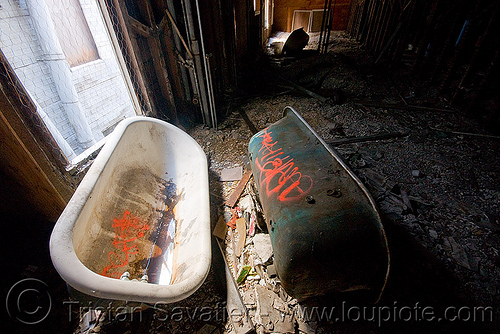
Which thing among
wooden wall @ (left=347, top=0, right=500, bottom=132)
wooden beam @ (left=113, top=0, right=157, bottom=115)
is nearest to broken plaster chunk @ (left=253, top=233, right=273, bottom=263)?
wooden beam @ (left=113, top=0, right=157, bottom=115)

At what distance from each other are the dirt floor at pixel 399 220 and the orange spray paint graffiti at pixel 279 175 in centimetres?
58

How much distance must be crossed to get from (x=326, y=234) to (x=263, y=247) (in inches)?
34.4

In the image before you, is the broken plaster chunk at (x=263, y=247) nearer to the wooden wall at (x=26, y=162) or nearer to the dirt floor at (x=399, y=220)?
the dirt floor at (x=399, y=220)

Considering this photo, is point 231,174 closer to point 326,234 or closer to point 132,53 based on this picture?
point 326,234

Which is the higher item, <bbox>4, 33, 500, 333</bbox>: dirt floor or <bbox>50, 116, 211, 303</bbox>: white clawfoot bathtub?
<bbox>50, 116, 211, 303</bbox>: white clawfoot bathtub

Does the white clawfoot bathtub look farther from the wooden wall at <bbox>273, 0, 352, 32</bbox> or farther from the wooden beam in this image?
the wooden wall at <bbox>273, 0, 352, 32</bbox>

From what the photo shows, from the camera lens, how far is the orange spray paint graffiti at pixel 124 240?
1.68 m

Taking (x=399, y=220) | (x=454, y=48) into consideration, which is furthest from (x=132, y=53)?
(x=454, y=48)

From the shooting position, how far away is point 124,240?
1865 mm

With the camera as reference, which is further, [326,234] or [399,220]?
[399,220]

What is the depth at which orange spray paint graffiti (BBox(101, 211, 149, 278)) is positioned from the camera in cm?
168


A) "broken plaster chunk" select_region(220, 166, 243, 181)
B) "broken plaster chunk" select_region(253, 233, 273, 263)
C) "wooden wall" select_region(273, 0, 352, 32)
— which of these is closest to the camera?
"broken plaster chunk" select_region(253, 233, 273, 263)

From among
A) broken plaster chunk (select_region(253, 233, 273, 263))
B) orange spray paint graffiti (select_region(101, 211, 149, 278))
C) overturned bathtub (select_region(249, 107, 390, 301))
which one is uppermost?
overturned bathtub (select_region(249, 107, 390, 301))

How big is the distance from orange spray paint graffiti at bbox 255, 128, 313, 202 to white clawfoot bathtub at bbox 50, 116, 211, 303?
627 mm
